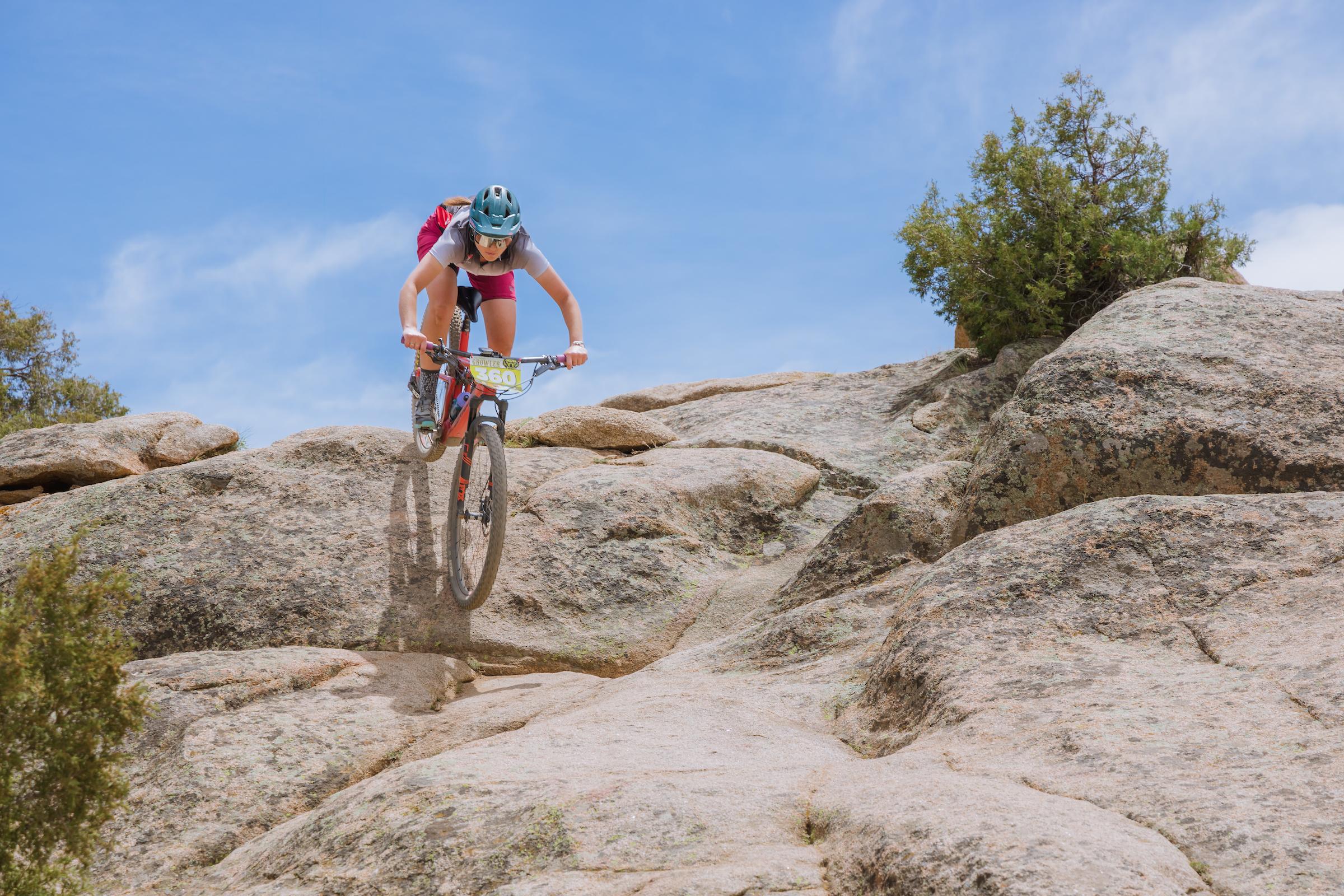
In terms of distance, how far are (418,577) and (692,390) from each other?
916 cm

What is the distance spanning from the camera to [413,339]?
8.69 meters

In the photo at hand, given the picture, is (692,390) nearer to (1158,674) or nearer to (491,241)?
(491,241)

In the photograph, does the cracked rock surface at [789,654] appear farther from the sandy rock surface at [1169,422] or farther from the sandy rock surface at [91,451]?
the sandy rock surface at [91,451]

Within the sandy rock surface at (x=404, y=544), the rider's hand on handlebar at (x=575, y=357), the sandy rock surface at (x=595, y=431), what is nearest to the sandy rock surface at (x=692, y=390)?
the sandy rock surface at (x=595, y=431)

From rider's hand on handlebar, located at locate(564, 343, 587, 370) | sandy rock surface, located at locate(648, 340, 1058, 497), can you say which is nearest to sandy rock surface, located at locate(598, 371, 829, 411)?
sandy rock surface, located at locate(648, 340, 1058, 497)

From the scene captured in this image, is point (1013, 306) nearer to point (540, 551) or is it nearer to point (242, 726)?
point (540, 551)

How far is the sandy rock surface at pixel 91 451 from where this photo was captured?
541 inches

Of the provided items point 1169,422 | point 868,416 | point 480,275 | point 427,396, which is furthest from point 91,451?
point 1169,422

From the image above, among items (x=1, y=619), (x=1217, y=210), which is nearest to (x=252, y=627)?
(x=1, y=619)

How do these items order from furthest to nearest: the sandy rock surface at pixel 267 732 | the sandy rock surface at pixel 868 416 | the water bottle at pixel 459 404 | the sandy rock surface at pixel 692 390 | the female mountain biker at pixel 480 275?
the sandy rock surface at pixel 692 390, the sandy rock surface at pixel 868 416, the water bottle at pixel 459 404, the female mountain biker at pixel 480 275, the sandy rock surface at pixel 267 732

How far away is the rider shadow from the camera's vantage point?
949 cm

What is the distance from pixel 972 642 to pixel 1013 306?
1050cm

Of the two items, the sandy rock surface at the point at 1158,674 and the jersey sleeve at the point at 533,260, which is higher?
the jersey sleeve at the point at 533,260

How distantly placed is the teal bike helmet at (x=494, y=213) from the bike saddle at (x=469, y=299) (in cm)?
155
